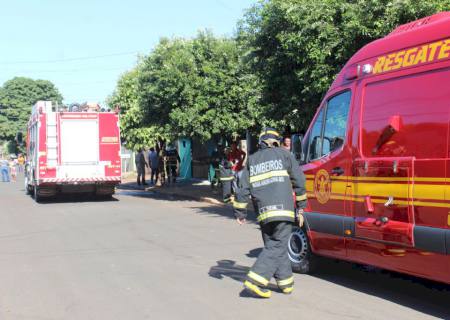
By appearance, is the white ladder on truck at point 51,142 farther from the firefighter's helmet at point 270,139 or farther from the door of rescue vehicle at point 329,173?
the firefighter's helmet at point 270,139

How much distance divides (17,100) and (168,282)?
79376 mm

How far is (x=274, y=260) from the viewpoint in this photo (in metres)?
5.56

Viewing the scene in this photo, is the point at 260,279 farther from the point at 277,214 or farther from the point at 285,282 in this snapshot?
the point at 277,214

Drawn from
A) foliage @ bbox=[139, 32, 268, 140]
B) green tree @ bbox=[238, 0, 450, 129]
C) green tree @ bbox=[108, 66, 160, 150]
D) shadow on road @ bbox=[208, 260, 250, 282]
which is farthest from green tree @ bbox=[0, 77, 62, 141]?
shadow on road @ bbox=[208, 260, 250, 282]

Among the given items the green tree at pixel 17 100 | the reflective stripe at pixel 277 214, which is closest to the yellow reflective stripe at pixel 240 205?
the reflective stripe at pixel 277 214

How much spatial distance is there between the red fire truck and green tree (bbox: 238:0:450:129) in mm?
6634

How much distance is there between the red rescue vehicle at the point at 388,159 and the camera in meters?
4.78

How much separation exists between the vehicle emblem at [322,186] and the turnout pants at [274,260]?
74 centimetres

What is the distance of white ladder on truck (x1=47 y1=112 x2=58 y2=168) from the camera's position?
16719mm

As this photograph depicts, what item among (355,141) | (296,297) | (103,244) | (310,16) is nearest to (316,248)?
(296,297)

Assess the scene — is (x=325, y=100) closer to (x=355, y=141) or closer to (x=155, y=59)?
(x=355, y=141)

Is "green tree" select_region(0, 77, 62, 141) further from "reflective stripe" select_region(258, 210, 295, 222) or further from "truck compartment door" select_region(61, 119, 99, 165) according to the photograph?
"reflective stripe" select_region(258, 210, 295, 222)

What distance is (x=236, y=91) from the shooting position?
16953 mm

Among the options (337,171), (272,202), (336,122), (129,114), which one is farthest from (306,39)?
(129,114)
